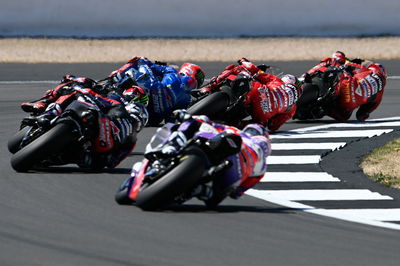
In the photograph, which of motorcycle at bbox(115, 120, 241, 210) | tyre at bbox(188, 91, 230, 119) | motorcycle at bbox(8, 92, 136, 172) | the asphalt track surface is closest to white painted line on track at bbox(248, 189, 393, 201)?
the asphalt track surface

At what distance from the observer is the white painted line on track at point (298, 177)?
35.8 feet

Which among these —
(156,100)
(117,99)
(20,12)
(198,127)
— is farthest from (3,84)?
(198,127)

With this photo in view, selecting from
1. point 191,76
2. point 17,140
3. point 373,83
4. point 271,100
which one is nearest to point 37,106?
point 17,140

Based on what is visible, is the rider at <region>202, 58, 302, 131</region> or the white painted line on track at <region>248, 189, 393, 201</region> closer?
the white painted line on track at <region>248, 189, 393, 201</region>

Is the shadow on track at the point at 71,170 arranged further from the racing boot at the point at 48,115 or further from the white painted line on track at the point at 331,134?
the white painted line on track at the point at 331,134

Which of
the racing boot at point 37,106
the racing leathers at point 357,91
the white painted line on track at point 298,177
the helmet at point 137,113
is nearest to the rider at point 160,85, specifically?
the racing leathers at point 357,91

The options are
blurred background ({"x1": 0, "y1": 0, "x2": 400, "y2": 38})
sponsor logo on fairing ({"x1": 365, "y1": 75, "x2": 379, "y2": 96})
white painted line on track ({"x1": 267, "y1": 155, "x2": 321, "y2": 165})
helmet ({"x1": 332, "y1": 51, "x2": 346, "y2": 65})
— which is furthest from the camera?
blurred background ({"x1": 0, "y1": 0, "x2": 400, "y2": 38})

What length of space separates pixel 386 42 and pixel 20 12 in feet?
33.8

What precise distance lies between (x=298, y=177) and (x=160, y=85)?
14.6ft

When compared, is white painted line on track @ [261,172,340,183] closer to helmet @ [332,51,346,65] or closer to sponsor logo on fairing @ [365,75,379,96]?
sponsor logo on fairing @ [365,75,379,96]

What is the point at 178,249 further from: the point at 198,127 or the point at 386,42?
the point at 386,42

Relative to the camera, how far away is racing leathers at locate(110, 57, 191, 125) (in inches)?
589

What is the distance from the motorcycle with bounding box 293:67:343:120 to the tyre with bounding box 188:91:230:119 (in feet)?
7.46

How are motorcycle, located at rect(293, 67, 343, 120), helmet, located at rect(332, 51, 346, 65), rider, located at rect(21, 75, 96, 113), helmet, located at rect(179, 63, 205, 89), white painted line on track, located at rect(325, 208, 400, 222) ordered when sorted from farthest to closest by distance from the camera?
helmet, located at rect(332, 51, 346, 65) < motorcycle, located at rect(293, 67, 343, 120) < helmet, located at rect(179, 63, 205, 89) < rider, located at rect(21, 75, 96, 113) < white painted line on track, located at rect(325, 208, 400, 222)
